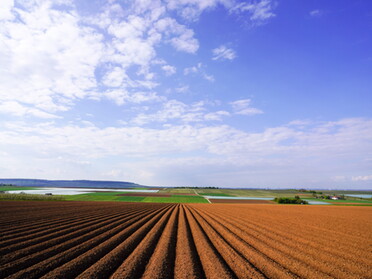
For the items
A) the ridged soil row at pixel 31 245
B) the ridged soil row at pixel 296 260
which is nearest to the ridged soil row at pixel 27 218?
the ridged soil row at pixel 31 245

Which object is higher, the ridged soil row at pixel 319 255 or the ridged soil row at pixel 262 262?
the ridged soil row at pixel 262 262

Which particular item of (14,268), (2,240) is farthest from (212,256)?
(2,240)

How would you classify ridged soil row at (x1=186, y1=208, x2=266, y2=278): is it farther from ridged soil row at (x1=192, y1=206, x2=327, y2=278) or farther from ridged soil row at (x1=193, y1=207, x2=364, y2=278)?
ridged soil row at (x1=193, y1=207, x2=364, y2=278)

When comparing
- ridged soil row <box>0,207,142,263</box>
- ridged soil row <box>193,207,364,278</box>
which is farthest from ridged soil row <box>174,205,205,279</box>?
ridged soil row <box>0,207,142,263</box>

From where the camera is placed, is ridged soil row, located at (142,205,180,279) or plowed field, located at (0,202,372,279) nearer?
ridged soil row, located at (142,205,180,279)

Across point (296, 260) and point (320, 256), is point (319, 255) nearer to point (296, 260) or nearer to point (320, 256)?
point (320, 256)

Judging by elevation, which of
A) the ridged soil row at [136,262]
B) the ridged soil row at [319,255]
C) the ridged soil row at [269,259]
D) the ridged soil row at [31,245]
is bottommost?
the ridged soil row at [319,255]

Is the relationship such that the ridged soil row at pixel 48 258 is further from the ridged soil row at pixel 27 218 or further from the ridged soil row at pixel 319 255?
the ridged soil row at pixel 319 255

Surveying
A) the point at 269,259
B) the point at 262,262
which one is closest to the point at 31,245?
the point at 262,262

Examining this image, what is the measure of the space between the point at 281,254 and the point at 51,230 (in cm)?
1267

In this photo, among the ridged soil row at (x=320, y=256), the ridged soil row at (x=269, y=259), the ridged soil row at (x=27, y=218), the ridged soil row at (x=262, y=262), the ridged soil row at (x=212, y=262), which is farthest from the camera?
the ridged soil row at (x=27, y=218)

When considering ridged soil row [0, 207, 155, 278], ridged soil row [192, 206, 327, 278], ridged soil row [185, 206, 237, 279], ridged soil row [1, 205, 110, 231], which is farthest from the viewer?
ridged soil row [1, 205, 110, 231]

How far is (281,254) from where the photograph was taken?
9.63 metres

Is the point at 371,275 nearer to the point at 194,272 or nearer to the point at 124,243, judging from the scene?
the point at 194,272
